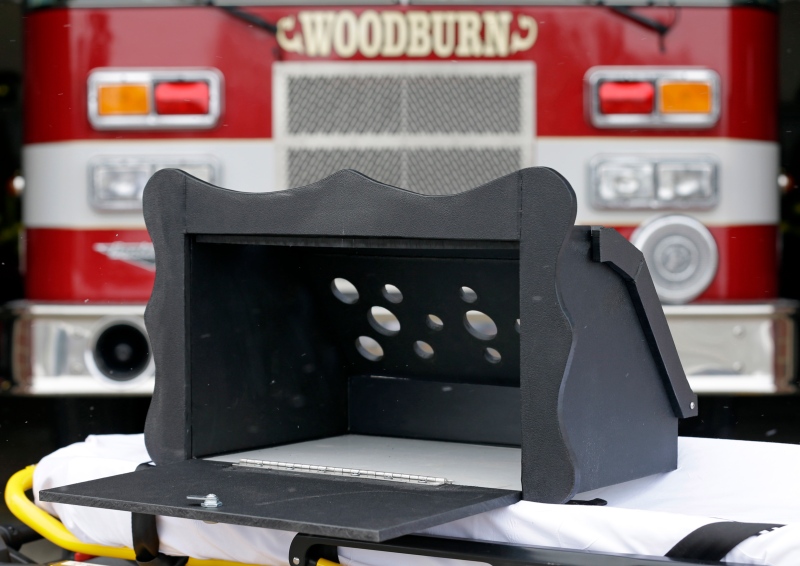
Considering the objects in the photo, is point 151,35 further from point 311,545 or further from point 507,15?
point 311,545

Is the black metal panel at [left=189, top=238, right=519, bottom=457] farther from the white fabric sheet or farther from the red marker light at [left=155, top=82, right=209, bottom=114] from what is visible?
the red marker light at [left=155, top=82, right=209, bottom=114]

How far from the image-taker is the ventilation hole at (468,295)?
7.27ft

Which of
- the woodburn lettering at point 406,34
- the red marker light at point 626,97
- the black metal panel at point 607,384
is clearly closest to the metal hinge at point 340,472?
the black metal panel at point 607,384

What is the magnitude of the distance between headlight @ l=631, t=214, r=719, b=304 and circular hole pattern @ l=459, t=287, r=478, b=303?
3.60 feet

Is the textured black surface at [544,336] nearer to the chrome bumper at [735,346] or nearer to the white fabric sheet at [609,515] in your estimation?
the white fabric sheet at [609,515]

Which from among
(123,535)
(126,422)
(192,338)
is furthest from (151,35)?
(123,535)

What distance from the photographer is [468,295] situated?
2227mm

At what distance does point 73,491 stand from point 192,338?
374mm

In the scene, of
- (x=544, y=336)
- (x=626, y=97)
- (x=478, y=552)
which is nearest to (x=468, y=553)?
(x=478, y=552)

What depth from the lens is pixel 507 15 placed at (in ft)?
10.7

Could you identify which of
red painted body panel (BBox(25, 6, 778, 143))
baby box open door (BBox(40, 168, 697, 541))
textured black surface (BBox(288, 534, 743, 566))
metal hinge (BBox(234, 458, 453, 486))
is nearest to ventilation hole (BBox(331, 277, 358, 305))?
baby box open door (BBox(40, 168, 697, 541))

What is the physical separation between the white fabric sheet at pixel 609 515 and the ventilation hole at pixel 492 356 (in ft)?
1.25

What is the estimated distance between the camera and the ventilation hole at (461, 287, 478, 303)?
2217 millimetres

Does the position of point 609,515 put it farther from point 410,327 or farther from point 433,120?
point 433,120
